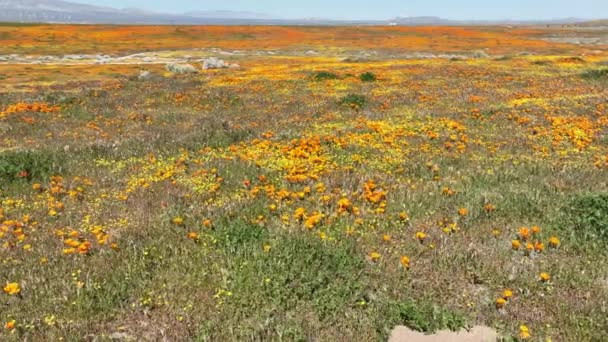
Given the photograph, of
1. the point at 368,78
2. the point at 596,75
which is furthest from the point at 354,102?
the point at 596,75

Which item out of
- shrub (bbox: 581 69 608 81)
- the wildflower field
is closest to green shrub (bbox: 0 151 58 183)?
the wildflower field

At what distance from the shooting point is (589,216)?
27.7 feet

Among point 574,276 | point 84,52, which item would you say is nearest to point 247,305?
point 574,276

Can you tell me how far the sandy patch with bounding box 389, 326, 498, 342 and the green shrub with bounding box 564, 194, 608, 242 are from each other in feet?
11.1

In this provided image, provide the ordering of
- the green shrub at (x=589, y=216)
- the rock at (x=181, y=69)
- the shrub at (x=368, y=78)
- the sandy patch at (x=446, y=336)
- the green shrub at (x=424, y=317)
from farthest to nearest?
the rock at (x=181, y=69) < the shrub at (x=368, y=78) < the green shrub at (x=589, y=216) < the green shrub at (x=424, y=317) < the sandy patch at (x=446, y=336)

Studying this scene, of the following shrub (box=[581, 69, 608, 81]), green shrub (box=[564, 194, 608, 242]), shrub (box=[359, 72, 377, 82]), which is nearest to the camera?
green shrub (box=[564, 194, 608, 242])

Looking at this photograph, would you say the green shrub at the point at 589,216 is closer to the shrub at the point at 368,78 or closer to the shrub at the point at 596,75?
the shrub at the point at 368,78

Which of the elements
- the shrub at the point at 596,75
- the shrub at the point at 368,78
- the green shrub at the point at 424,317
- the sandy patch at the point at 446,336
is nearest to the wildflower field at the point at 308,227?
the green shrub at the point at 424,317

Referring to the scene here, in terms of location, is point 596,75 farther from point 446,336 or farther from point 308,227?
point 446,336

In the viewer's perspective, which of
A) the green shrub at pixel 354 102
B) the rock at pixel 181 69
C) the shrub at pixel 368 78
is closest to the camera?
the green shrub at pixel 354 102

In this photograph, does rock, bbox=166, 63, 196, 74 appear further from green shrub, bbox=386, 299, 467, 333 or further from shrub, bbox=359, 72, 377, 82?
green shrub, bbox=386, 299, 467, 333

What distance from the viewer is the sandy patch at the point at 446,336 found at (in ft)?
18.4

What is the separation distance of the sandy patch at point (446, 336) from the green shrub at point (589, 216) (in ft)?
11.1

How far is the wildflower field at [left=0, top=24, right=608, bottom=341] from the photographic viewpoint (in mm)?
6070
